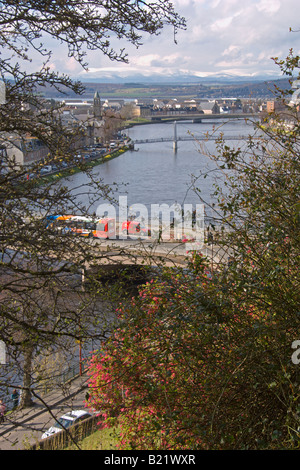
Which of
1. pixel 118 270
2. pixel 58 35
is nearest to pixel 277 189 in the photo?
pixel 118 270

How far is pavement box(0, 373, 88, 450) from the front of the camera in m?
1.89

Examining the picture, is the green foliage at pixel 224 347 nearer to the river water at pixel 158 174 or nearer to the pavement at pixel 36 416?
the pavement at pixel 36 416

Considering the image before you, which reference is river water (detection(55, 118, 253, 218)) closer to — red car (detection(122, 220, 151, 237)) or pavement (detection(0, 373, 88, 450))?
red car (detection(122, 220, 151, 237))

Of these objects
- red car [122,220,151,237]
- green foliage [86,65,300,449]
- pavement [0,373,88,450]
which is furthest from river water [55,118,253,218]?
green foliage [86,65,300,449]

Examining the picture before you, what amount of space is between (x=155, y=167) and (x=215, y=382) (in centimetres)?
2267

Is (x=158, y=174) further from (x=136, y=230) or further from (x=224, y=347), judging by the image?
(x=224, y=347)

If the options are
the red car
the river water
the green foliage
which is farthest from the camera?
the river water

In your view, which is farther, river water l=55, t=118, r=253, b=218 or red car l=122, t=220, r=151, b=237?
river water l=55, t=118, r=253, b=218

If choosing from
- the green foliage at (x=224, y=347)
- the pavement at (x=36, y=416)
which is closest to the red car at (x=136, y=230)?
the green foliage at (x=224, y=347)

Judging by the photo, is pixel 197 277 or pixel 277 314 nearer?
pixel 277 314

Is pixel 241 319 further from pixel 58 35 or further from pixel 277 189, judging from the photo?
pixel 58 35

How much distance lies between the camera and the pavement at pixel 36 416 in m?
1.89
